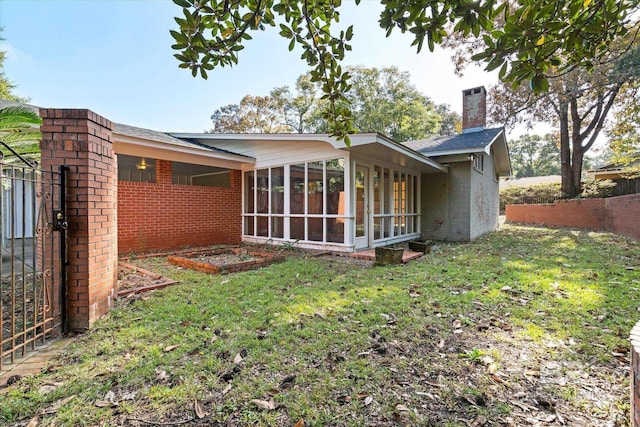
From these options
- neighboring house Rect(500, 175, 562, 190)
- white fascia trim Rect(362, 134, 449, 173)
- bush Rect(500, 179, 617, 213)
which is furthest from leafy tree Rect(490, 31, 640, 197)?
white fascia trim Rect(362, 134, 449, 173)

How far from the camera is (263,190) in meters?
9.44

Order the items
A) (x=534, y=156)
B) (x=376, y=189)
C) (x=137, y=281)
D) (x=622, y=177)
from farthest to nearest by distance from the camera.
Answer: (x=534, y=156) → (x=622, y=177) → (x=376, y=189) → (x=137, y=281)

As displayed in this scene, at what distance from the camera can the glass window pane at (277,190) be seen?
8891 millimetres

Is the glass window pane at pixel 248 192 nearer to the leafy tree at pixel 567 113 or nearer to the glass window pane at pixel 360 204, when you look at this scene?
the glass window pane at pixel 360 204

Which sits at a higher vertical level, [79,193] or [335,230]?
[79,193]

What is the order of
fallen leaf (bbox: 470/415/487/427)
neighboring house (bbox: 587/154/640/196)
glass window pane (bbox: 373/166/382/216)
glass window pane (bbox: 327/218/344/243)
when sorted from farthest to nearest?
neighboring house (bbox: 587/154/640/196), glass window pane (bbox: 373/166/382/216), glass window pane (bbox: 327/218/344/243), fallen leaf (bbox: 470/415/487/427)

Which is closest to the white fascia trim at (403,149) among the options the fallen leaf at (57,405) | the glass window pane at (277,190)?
the glass window pane at (277,190)

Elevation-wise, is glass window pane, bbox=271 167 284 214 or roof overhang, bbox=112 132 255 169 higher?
roof overhang, bbox=112 132 255 169

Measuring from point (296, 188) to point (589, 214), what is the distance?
1682cm

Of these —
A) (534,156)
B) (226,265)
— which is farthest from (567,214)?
(534,156)

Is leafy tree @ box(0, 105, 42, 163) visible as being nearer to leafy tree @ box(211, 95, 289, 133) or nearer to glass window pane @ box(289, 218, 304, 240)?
glass window pane @ box(289, 218, 304, 240)

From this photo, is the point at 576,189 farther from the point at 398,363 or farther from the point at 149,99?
the point at 149,99

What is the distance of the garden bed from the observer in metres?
4.41

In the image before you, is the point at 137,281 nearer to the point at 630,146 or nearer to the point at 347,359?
the point at 347,359
